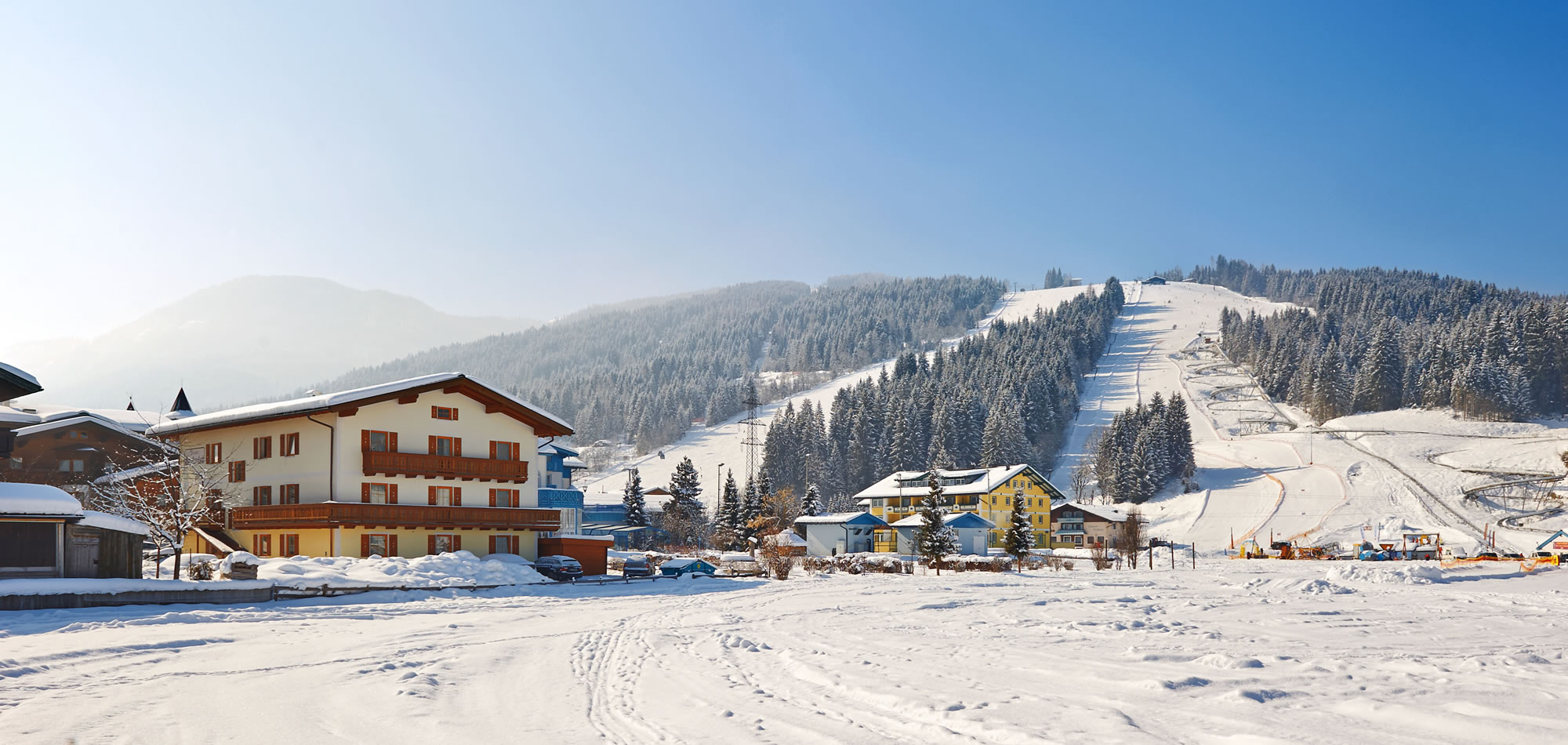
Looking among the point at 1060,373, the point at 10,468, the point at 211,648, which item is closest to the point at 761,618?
the point at 211,648

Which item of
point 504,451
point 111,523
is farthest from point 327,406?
point 111,523

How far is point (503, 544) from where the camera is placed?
48719 mm

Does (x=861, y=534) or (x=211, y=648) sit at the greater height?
(x=211, y=648)

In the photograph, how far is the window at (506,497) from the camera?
4969cm

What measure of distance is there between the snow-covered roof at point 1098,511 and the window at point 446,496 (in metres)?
75.2

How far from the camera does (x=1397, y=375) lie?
14312 cm

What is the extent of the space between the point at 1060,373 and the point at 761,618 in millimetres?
148455

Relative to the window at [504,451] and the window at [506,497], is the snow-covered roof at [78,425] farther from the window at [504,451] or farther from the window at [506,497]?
the window at [506,497]

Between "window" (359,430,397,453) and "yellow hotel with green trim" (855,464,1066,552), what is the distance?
62558 millimetres

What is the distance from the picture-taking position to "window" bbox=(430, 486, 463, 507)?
46844 millimetres

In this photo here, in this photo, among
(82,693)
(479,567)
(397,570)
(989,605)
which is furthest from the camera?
(479,567)

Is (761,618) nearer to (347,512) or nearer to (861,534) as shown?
(347,512)

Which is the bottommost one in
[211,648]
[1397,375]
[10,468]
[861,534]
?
Answer: [861,534]

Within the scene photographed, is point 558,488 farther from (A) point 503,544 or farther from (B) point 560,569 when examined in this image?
(B) point 560,569
